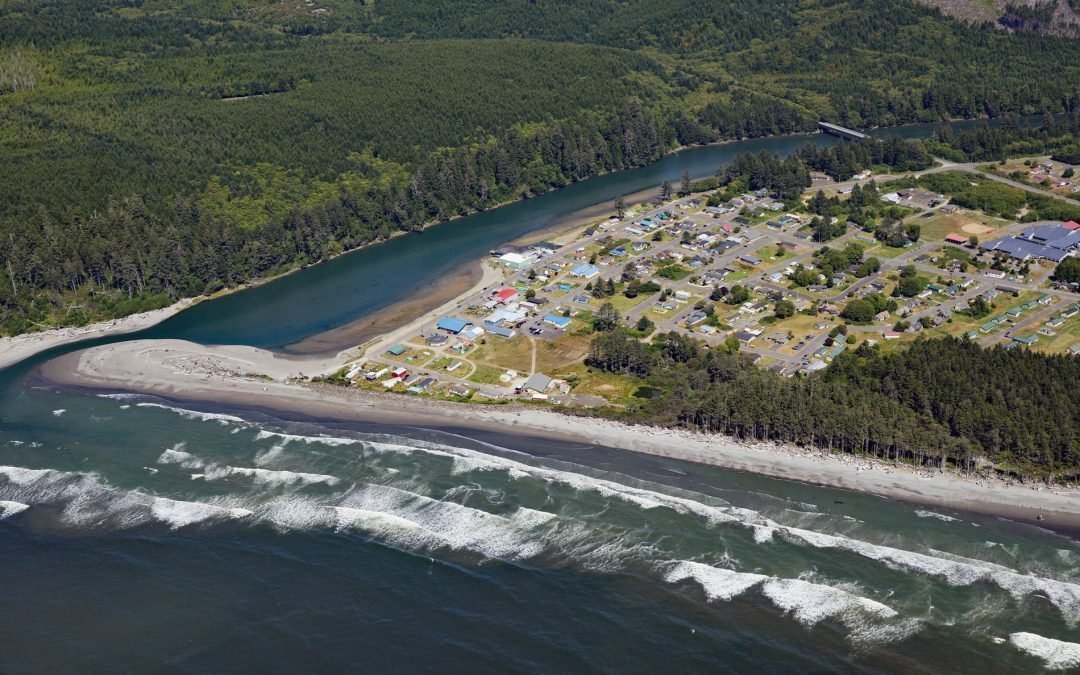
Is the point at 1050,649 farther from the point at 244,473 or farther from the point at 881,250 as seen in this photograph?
the point at 881,250

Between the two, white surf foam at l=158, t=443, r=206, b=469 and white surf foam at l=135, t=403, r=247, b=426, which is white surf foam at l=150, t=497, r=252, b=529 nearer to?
white surf foam at l=158, t=443, r=206, b=469

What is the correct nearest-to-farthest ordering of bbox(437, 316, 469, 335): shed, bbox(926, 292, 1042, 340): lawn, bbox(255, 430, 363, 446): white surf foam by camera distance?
1. bbox(255, 430, 363, 446): white surf foam
2. bbox(926, 292, 1042, 340): lawn
3. bbox(437, 316, 469, 335): shed

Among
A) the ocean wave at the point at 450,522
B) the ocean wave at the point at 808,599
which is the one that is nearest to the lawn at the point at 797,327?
the ocean wave at the point at 808,599

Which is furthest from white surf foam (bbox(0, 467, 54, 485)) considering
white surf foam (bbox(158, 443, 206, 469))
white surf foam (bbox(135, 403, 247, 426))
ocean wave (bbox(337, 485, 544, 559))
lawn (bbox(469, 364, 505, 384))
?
lawn (bbox(469, 364, 505, 384))

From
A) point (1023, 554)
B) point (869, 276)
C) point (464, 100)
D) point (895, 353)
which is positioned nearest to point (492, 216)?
point (464, 100)

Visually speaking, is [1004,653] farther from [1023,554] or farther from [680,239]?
[680,239]

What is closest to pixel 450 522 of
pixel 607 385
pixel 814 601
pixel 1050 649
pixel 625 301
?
pixel 607 385
